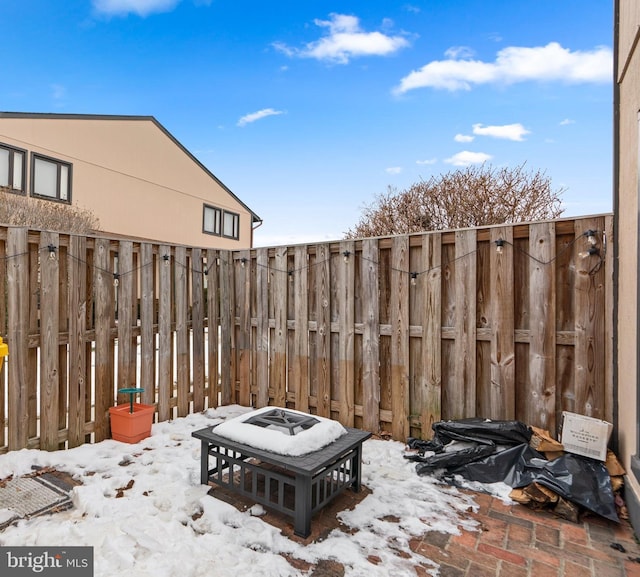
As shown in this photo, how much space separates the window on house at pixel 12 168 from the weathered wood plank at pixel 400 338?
29.2 feet

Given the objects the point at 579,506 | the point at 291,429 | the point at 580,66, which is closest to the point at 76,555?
the point at 291,429

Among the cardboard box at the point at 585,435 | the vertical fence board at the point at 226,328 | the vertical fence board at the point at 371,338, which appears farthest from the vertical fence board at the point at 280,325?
the cardboard box at the point at 585,435

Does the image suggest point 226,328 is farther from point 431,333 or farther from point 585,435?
point 585,435

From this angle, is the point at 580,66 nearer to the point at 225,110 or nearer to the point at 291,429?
the point at 291,429

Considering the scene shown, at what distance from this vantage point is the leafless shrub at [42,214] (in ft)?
24.7

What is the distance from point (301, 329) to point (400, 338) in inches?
47.8

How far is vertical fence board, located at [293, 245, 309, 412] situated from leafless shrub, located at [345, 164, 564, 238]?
6.28 meters

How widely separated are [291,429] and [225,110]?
29.4 feet

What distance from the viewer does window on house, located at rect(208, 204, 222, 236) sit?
13.5m

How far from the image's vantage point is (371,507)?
7.97 feet

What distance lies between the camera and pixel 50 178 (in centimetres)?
867

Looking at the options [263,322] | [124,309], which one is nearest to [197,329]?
[263,322]

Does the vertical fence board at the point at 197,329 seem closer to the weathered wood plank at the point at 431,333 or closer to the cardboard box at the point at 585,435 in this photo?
the weathered wood plank at the point at 431,333

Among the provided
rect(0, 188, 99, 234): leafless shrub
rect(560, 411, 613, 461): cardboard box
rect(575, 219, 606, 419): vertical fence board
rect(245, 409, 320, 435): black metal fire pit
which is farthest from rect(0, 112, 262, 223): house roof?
rect(560, 411, 613, 461): cardboard box
